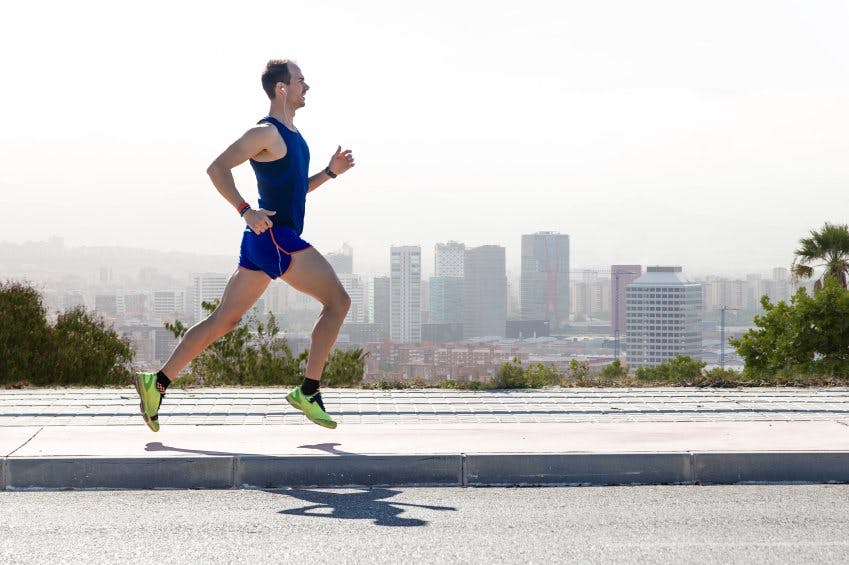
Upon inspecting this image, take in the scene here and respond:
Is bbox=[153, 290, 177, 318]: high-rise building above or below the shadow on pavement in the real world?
above

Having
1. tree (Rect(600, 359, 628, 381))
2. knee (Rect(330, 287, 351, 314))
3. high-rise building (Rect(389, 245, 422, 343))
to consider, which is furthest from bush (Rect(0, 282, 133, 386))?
high-rise building (Rect(389, 245, 422, 343))

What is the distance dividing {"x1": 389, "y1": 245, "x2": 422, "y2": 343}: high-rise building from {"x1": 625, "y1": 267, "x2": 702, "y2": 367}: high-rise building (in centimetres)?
1788

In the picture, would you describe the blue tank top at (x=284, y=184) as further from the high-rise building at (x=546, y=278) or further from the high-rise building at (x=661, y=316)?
the high-rise building at (x=546, y=278)

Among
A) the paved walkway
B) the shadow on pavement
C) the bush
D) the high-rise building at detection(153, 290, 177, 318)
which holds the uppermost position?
the high-rise building at detection(153, 290, 177, 318)

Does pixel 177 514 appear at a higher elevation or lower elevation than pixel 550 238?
lower

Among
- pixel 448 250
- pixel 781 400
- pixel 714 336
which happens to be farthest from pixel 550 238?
pixel 781 400

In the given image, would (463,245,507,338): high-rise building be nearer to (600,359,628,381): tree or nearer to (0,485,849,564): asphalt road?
(600,359,628,381): tree

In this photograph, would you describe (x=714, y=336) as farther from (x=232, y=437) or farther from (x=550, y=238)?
(x=232, y=437)

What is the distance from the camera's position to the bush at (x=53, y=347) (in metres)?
11.9

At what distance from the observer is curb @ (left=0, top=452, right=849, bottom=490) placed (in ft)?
19.2

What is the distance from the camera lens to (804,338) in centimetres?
1398

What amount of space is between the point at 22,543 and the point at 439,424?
311cm

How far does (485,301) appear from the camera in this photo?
118 metres

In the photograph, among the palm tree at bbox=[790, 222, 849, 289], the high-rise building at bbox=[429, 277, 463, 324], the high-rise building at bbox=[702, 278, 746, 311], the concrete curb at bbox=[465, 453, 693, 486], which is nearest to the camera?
the concrete curb at bbox=[465, 453, 693, 486]
